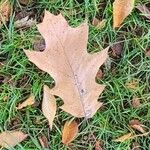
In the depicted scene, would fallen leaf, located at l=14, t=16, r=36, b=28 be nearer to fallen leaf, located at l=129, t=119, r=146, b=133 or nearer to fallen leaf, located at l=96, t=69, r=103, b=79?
fallen leaf, located at l=96, t=69, r=103, b=79

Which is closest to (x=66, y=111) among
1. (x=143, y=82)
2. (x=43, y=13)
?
(x=143, y=82)

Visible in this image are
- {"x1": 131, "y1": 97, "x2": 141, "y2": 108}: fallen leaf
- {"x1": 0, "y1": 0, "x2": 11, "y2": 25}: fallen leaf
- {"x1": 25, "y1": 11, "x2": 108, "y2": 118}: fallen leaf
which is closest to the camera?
{"x1": 25, "y1": 11, "x2": 108, "y2": 118}: fallen leaf

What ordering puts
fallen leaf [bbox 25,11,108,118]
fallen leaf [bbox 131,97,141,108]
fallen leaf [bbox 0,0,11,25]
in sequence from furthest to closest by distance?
1. fallen leaf [bbox 0,0,11,25]
2. fallen leaf [bbox 131,97,141,108]
3. fallen leaf [bbox 25,11,108,118]

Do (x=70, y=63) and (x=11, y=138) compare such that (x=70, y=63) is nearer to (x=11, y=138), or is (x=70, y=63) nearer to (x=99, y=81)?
(x=99, y=81)

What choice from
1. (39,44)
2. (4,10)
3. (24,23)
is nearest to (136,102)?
(39,44)

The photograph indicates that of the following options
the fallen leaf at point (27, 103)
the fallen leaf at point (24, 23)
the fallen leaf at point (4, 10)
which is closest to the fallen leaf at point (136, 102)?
the fallen leaf at point (27, 103)

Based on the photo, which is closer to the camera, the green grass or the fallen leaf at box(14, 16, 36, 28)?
the green grass

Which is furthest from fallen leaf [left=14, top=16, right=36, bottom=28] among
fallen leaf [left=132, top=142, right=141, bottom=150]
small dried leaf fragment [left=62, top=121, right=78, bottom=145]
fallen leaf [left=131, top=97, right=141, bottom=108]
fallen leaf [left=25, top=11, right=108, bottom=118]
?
fallen leaf [left=132, top=142, right=141, bottom=150]
